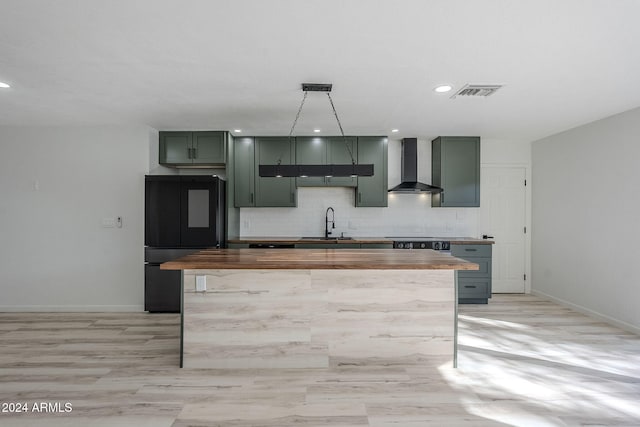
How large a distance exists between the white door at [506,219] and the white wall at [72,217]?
16.8ft

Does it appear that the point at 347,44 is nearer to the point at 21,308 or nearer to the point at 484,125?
the point at 484,125

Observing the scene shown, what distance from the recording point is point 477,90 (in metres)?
3.14

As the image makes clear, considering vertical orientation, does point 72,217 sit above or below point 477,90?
below

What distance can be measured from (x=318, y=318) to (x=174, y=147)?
10.9 ft

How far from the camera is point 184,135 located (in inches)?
186

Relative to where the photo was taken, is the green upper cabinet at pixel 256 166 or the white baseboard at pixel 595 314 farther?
the green upper cabinet at pixel 256 166

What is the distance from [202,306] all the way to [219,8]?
2.17 m

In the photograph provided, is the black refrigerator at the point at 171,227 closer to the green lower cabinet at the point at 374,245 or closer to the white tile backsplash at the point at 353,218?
the white tile backsplash at the point at 353,218

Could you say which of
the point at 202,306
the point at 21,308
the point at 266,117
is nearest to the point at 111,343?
the point at 202,306

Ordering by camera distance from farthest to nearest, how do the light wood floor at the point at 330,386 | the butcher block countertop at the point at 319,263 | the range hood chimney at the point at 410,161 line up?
1. the range hood chimney at the point at 410,161
2. the butcher block countertop at the point at 319,263
3. the light wood floor at the point at 330,386

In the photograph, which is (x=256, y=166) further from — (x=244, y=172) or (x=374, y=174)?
(x=374, y=174)

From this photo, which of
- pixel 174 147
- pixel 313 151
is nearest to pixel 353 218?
pixel 313 151

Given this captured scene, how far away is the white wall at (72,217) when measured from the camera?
444 centimetres

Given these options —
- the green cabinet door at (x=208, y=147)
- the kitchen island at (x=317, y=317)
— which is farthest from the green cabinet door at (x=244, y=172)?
the kitchen island at (x=317, y=317)
